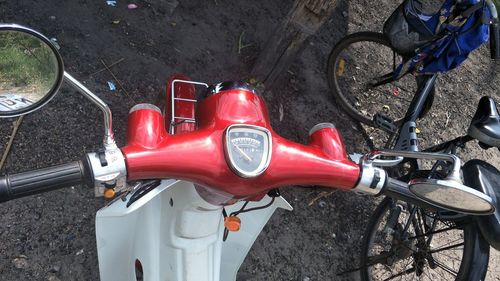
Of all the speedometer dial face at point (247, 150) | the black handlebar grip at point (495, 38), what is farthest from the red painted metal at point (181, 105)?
the black handlebar grip at point (495, 38)

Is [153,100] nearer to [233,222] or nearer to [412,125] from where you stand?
[412,125]

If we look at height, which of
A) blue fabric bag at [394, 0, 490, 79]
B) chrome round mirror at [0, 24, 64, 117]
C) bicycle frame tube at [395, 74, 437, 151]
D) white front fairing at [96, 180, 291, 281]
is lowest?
white front fairing at [96, 180, 291, 281]

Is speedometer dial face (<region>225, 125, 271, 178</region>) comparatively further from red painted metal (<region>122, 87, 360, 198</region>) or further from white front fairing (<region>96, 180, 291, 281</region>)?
white front fairing (<region>96, 180, 291, 281</region>)

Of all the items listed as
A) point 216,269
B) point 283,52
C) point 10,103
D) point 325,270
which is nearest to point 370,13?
point 283,52

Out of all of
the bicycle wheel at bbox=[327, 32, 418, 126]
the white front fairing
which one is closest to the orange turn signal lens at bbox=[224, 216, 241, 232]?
the white front fairing

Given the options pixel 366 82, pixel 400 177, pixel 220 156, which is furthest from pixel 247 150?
pixel 366 82

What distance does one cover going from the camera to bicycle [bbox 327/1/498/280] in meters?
2.56

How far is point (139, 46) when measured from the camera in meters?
3.65

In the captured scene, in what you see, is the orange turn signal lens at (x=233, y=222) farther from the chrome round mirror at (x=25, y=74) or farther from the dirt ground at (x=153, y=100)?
the dirt ground at (x=153, y=100)

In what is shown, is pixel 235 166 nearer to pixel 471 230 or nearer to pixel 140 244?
pixel 140 244

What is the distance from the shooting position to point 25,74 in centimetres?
129

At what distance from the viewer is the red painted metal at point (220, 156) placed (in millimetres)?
1336

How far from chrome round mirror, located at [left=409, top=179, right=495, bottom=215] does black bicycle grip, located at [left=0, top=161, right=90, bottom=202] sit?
93cm

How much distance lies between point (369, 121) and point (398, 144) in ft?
2.71
